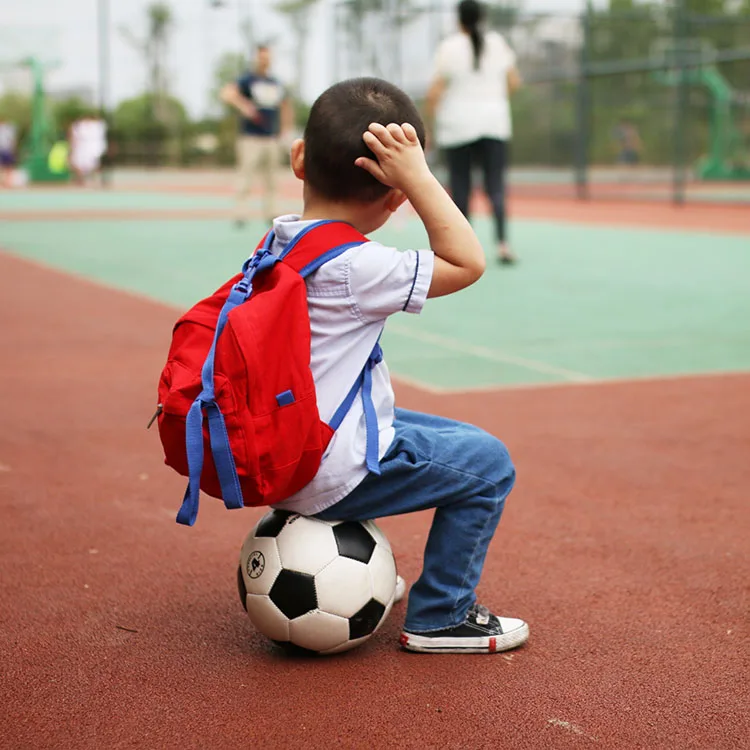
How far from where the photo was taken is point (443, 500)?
9.23 feet

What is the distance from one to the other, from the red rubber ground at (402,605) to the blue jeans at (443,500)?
0.13m

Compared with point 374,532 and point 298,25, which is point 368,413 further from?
point 298,25

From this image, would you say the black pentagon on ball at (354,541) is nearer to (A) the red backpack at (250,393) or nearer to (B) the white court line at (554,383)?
(A) the red backpack at (250,393)

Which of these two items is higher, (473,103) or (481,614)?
(473,103)

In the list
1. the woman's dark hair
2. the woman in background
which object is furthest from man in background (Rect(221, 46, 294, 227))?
the woman's dark hair

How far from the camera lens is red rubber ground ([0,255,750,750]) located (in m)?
2.47

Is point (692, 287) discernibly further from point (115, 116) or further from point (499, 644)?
point (115, 116)

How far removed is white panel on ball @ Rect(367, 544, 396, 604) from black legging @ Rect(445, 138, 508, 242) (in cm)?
813

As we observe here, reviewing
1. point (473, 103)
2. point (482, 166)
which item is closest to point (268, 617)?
point (473, 103)

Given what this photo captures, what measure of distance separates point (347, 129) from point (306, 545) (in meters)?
0.89

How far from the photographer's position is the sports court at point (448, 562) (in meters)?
2.50

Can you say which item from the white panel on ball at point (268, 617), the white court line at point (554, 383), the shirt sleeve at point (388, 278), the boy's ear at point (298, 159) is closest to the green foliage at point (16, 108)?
the white court line at point (554, 383)

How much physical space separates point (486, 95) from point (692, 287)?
262 cm

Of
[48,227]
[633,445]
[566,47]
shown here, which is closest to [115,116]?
[566,47]
